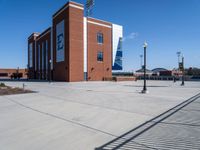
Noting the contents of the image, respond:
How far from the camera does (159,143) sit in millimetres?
4711

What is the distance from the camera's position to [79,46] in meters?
43.7

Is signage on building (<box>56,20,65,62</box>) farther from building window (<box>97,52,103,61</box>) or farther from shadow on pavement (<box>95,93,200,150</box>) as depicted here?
shadow on pavement (<box>95,93,200,150</box>)

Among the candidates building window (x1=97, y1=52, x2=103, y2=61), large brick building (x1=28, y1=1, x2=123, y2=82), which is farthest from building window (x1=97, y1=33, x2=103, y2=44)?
building window (x1=97, y1=52, x2=103, y2=61)

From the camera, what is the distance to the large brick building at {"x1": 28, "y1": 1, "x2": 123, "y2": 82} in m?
42.1

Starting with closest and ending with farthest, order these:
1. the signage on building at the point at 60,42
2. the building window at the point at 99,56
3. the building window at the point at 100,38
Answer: the signage on building at the point at 60,42 < the building window at the point at 99,56 < the building window at the point at 100,38

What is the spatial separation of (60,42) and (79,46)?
227 inches

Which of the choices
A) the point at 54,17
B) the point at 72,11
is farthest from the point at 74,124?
the point at 54,17

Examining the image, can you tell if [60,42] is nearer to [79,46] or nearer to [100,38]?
[79,46]

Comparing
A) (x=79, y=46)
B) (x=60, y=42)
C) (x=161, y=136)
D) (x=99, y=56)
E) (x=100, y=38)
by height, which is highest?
(x=100, y=38)

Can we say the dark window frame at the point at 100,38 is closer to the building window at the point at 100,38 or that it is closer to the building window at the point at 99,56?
the building window at the point at 100,38

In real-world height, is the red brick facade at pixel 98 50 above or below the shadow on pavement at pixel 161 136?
above

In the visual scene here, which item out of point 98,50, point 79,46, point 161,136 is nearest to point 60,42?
point 79,46

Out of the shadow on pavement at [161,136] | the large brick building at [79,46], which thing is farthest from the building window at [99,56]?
the shadow on pavement at [161,136]

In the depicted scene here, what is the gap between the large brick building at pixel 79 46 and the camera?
138 feet
